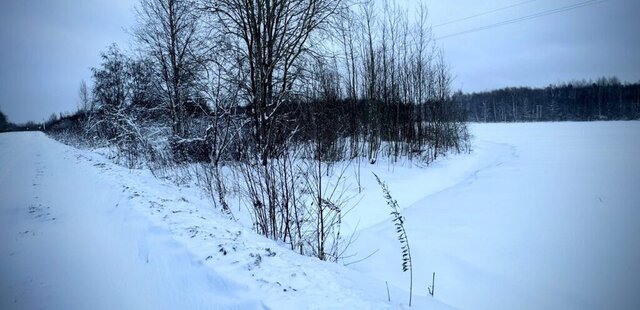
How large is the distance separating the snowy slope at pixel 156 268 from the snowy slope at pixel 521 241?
1213mm

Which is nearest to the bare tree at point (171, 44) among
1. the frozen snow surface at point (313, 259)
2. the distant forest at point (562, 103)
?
the frozen snow surface at point (313, 259)

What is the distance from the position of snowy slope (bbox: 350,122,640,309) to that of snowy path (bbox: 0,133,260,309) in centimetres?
241

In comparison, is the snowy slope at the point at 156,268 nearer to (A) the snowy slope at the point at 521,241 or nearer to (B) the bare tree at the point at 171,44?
(A) the snowy slope at the point at 521,241

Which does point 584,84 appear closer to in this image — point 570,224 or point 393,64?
point 393,64

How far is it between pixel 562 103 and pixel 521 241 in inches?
3215

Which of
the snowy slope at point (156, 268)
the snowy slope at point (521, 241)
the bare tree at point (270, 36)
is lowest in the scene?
the snowy slope at point (521, 241)

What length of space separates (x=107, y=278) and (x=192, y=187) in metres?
5.54

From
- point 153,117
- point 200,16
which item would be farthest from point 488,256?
point 153,117

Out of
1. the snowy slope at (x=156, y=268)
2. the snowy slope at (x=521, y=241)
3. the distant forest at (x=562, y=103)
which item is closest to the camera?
the snowy slope at (x=156, y=268)

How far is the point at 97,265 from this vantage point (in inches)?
118

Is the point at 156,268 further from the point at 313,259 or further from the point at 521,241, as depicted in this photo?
the point at 521,241

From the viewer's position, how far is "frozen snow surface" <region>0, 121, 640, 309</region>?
8.15 feet

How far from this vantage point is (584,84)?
2662 inches

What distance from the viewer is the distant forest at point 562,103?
177 feet
